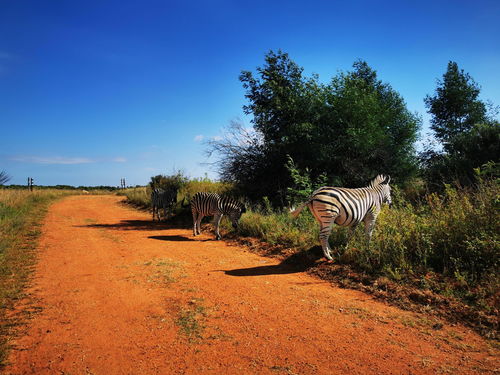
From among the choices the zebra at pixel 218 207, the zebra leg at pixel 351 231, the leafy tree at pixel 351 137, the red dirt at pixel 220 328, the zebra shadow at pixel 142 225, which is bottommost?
the red dirt at pixel 220 328

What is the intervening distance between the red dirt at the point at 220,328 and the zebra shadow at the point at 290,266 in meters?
0.07

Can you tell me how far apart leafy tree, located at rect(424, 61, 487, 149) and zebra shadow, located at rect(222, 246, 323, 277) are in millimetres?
23567

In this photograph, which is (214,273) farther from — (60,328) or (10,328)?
(10,328)

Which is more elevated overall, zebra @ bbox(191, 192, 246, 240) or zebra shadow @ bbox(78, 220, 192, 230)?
zebra @ bbox(191, 192, 246, 240)

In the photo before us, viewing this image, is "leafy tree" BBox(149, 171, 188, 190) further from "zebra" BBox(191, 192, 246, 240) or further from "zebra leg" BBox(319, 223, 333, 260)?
"zebra leg" BBox(319, 223, 333, 260)

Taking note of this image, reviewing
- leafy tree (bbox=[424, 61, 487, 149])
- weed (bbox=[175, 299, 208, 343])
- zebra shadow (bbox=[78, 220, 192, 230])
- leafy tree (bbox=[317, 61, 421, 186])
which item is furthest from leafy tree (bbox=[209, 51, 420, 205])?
leafy tree (bbox=[424, 61, 487, 149])

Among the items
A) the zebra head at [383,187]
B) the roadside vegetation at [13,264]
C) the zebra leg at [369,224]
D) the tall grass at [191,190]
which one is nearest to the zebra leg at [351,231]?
the zebra leg at [369,224]

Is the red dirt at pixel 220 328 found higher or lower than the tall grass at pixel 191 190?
lower

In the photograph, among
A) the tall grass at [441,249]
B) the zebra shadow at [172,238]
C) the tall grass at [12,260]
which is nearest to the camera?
the tall grass at [12,260]

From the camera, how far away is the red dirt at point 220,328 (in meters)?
3.37

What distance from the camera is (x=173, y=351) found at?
3.62m

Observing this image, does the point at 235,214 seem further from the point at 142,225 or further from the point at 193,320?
the point at 193,320

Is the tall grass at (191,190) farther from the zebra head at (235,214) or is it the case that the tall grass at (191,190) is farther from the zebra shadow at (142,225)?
the zebra head at (235,214)

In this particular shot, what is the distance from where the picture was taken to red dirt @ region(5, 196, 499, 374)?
133 inches
